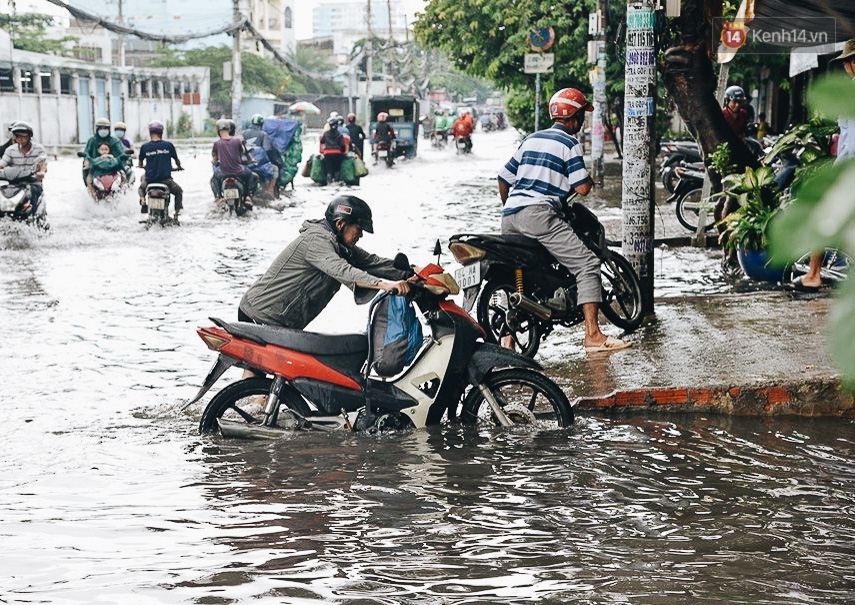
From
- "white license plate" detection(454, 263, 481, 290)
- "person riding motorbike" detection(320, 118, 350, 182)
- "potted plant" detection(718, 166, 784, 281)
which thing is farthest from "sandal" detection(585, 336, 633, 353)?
"person riding motorbike" detection(320, 118, 350, 182)

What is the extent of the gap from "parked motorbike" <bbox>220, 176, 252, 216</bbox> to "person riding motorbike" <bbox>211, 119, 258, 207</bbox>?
2.5 inches

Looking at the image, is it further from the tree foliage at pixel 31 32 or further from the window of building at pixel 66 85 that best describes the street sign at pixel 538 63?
the tree foliage at pixel 31 32

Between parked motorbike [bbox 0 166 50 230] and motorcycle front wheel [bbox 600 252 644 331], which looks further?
parked motorbike [bbox 0 166 50 230]

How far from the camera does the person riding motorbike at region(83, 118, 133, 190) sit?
64.5 feet

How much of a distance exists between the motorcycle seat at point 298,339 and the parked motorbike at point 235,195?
13.9 metres

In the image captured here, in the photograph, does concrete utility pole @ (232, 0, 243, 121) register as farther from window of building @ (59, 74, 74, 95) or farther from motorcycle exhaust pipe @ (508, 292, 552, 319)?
motorcycle exhaust pipe @ (508, 292, 552, 319)

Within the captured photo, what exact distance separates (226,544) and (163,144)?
14718 millimetres

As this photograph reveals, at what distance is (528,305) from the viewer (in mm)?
8055

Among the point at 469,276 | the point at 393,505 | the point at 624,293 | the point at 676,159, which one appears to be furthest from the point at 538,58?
the point at 393,505

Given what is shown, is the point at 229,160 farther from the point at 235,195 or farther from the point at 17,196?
the point at 17,196

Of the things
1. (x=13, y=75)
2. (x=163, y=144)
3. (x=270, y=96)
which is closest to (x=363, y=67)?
(x=270, y=96)

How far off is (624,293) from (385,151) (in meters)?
27.2

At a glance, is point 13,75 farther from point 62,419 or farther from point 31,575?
point 31,575

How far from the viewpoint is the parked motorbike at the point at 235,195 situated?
1992 centimetres
